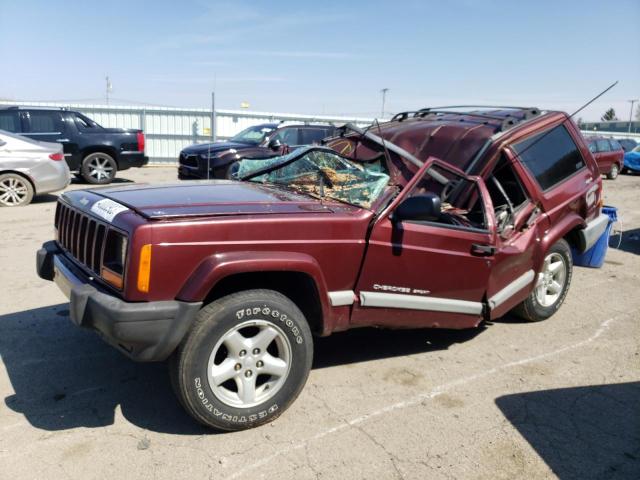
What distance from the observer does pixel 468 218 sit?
4449 mm

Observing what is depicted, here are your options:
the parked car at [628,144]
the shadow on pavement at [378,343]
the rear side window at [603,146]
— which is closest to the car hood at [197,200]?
the shadow on pavement at [378,343]

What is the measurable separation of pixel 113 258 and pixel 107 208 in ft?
1.10

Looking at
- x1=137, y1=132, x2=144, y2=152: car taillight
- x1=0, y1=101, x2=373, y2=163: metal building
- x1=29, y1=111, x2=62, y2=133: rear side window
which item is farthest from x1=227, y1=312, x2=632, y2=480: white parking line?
x1=0, y1=101, x2=373, y2=163: metal building

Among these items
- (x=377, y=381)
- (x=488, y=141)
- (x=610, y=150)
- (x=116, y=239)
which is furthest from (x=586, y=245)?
(x=610, y=150)

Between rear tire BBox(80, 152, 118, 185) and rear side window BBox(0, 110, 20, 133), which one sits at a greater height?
rear side window BBox(0, 110, 20, 133)

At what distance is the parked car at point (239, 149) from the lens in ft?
38.9

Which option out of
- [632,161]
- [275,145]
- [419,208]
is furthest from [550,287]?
[632,161]

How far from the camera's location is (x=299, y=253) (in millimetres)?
3230

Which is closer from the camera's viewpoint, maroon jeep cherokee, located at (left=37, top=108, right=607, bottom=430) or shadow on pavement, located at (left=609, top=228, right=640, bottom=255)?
maroon jeep cherokee, located at (left=37, top=108, right=607, bottom=430)

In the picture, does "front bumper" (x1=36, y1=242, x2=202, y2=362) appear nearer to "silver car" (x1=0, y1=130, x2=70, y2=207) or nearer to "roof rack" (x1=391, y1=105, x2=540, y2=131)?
"roof rack" (x1=391, y1=105, x2=540, y2=131)

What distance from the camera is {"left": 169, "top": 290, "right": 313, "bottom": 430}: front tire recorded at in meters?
2.94

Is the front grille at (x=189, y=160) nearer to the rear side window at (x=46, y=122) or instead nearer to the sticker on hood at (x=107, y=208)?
the rear side window at (x=46, y=122)

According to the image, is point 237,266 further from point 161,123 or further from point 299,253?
point 161,123

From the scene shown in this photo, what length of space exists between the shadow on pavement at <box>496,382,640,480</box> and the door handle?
1.00 metres
